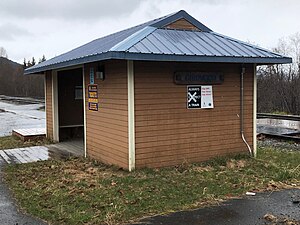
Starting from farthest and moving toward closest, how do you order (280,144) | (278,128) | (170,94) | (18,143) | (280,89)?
(280,89) → (278,128) → (280,144) → (18,143) → (170,94)

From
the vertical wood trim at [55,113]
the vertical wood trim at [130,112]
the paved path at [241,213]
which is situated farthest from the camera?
the vertical wood trim at [55,113]

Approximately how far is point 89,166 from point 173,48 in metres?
2.97

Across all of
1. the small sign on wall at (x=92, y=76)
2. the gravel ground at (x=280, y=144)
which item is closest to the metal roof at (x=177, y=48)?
the small sign on wall at (x=92, y=76)

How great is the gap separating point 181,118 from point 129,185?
2.01 m

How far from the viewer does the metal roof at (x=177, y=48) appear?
21.0ft

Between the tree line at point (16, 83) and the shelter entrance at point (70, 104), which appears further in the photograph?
the tree line at point (16, 83)

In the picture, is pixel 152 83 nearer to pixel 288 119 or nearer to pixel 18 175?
pixel 18 175

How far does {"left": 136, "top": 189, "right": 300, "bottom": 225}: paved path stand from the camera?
4.42 metres

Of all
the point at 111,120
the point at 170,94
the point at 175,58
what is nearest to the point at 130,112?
the point at 111,120

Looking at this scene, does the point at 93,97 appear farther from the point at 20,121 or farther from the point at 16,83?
the point at 16,83

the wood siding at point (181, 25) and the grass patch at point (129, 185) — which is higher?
the wood siding at point (181, 25)

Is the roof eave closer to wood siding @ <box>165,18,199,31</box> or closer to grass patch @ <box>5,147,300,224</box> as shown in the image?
wood siding @ <box>165,18,199,31</box>

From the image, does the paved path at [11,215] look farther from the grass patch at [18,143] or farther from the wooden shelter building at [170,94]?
the grass patch at [18,143]

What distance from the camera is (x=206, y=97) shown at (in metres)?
7.64
